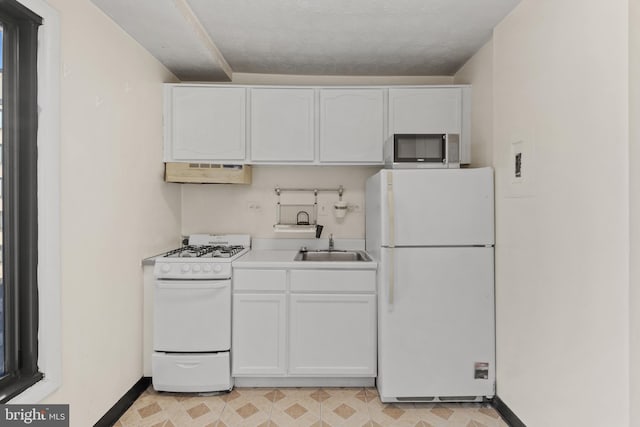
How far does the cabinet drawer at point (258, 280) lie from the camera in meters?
2.46

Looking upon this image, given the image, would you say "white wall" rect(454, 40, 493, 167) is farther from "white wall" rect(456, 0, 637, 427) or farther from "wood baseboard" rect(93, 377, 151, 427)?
"wood baseboard" rect(93, 377, 151, 427)

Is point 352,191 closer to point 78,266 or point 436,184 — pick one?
point 436,184

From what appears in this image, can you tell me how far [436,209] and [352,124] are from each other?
1.01 meters

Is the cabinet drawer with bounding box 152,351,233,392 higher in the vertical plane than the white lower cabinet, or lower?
lower

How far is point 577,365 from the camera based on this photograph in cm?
158

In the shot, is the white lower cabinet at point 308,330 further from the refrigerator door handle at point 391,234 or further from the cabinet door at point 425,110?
the cabinet door at point 425,110

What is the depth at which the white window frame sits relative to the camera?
5.19 ft

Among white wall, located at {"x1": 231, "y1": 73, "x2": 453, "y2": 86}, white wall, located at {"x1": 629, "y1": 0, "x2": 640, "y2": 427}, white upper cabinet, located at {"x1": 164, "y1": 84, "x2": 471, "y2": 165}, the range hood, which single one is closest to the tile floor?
white wall, located at {"x1": 629, "y1": 0, "x2": 640, "y2": 427}

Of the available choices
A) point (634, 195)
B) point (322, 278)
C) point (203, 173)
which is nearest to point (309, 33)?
point (203, 173)

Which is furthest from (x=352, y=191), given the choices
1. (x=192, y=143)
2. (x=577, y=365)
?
(x=577, y=365)

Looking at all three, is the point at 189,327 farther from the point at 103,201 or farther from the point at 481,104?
the point at 481,104

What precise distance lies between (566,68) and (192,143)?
2466 mm

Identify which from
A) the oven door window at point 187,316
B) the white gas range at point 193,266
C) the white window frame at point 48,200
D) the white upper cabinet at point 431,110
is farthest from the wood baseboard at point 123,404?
the white upper cabinet at point 431,110

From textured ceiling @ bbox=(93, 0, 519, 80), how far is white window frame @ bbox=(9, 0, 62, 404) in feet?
1.73
